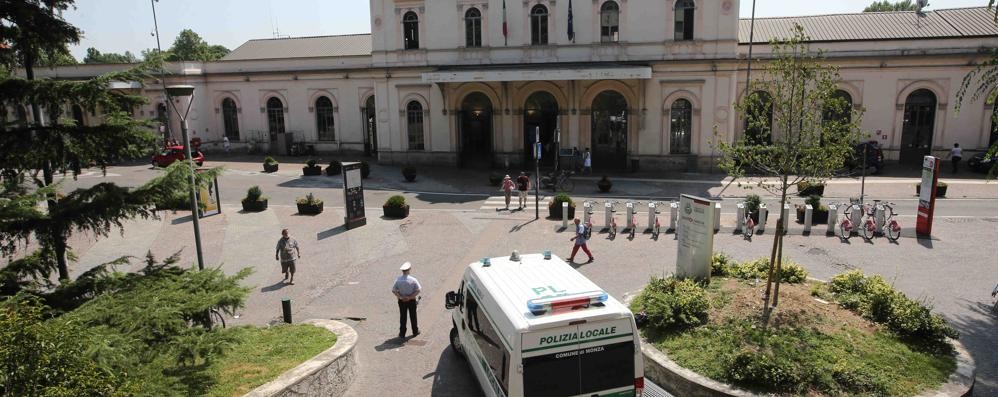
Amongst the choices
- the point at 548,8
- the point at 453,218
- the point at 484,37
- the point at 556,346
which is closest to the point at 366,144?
the point at 484,37

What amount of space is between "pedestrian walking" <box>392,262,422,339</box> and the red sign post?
53.8ft

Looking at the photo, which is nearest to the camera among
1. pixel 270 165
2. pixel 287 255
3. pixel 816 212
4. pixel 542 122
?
pixel 287 255

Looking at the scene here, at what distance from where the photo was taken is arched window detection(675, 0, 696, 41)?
3120 centimetres

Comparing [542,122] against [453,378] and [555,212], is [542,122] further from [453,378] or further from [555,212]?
[453,378]

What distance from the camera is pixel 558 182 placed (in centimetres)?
2853

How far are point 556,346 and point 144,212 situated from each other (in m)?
5.55

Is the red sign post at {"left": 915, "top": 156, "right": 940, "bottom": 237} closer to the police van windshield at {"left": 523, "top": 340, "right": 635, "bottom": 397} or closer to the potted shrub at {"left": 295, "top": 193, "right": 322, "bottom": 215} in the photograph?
the police van windshield at {"left": 523, "top": 340, "right": 635, "bottom": 397}

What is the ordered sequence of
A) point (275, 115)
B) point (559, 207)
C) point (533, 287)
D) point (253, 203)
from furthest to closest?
1. point (275, 115)
2. point (253, 203)
3. point (559, 207)
4. point (533, 287)

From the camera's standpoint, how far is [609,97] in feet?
110

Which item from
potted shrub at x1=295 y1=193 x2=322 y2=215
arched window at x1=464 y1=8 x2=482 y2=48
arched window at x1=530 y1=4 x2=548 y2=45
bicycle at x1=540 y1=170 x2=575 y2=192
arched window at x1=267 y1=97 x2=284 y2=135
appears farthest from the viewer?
arched window at x1=267 y1=97 x2=284 y2=135

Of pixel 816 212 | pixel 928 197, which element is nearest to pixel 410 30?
pixel 816 212

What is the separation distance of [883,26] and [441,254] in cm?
3217

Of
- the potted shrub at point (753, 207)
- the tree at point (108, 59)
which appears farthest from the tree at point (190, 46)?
the potted shrub at point (753, 207)

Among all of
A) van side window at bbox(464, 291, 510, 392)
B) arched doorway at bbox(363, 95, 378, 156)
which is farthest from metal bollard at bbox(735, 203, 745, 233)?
arched doorway at bbox(363, 95, 378, 156)
